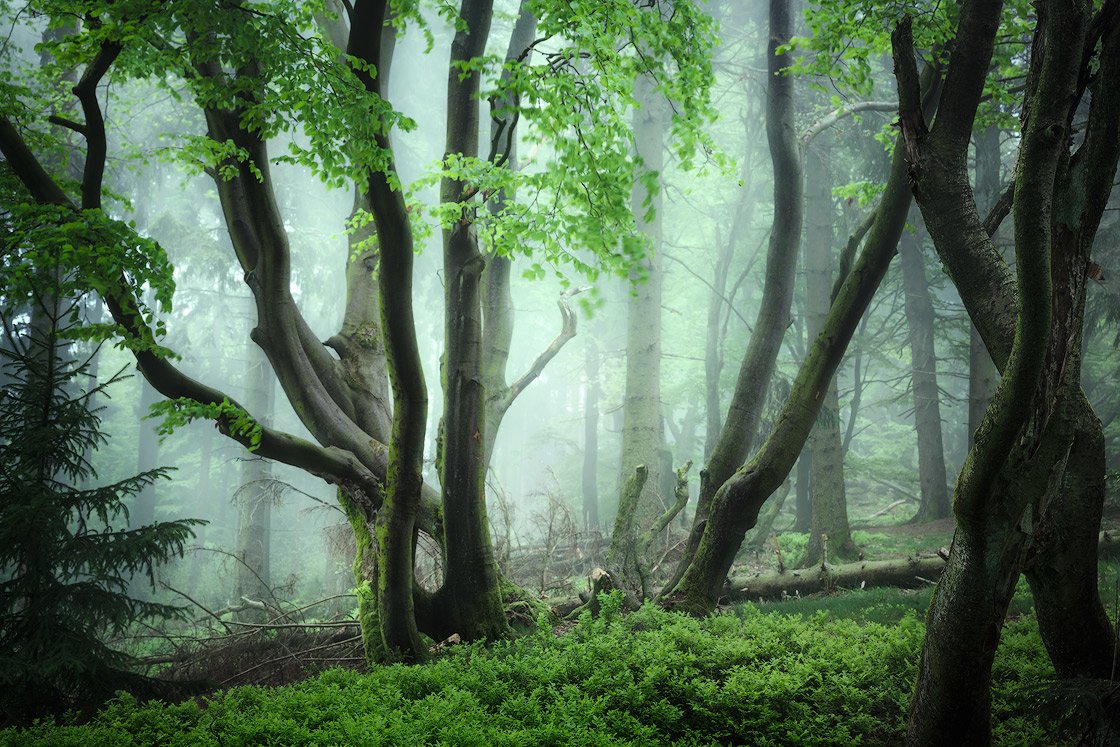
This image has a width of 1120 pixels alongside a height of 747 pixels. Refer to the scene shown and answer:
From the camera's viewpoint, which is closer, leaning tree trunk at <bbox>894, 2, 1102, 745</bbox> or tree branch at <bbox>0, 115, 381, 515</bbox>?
leaning tree trunk at <bbox>894, 2, 1102, 745</bbox>

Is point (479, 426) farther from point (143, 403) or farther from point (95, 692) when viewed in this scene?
point (143, 403)

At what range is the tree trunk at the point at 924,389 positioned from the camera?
15.2 meters

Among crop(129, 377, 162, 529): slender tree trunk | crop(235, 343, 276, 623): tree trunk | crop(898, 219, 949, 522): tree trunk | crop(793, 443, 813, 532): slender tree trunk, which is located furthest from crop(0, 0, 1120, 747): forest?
crop(129, 377, 162, 529): slender tree trunk

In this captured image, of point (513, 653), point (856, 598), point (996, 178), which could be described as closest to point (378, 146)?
point (513, 653)

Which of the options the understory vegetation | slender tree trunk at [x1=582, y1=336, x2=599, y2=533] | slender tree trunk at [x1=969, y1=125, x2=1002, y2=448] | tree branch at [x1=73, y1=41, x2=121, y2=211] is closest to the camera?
the understory vegetation

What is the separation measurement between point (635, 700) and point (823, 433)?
8.87 meters

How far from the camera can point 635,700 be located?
4.48 meters

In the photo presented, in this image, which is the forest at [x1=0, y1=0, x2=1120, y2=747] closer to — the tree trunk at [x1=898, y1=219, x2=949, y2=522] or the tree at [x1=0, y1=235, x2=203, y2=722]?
the tree at [x1=0, y1=235, x2=203, y2=722]

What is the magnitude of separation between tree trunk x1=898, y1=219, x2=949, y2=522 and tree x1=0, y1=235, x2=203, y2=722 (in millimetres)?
14864

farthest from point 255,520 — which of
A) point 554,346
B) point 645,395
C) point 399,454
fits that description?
point 399,454

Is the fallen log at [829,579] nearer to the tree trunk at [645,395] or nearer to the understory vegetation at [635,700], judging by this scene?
the understory vegetation at [635,700]

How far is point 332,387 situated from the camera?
7.79 m

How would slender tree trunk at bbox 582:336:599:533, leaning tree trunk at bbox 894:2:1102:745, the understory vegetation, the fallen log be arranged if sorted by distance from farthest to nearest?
slender tree trunk at bbox 582:336:599:533
the fallen log
the understory vegetation
leaning tree trunk at bbox 894:2:1102:745

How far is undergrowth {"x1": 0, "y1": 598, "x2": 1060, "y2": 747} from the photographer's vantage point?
3.86m
